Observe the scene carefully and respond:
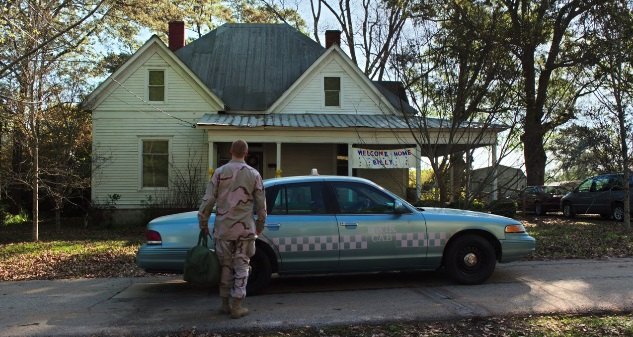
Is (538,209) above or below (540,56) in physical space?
below

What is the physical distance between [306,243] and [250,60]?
51.3 feet

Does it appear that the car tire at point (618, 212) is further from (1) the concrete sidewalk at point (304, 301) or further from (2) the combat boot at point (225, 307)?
(2) the combat boot at point (225, 307)

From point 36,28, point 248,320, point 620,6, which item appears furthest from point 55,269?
point 620,6

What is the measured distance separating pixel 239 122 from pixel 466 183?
797 cm

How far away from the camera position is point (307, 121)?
695 inches

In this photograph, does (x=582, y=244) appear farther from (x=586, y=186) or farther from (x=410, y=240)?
(x=586, y=186)

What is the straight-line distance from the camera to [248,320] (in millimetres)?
5703

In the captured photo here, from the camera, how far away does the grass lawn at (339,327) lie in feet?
17.5

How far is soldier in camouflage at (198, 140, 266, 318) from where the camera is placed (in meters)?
5.66

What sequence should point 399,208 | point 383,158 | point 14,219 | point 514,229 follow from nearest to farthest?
point 399,208 → point 514,229 → point 383,158 → point 14,219

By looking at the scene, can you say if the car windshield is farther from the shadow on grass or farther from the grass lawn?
the shadow on grass

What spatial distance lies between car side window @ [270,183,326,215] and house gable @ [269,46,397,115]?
12.6m

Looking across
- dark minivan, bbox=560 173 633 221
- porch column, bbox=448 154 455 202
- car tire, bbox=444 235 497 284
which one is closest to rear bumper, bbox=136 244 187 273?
car tire, bbox=444 235 497 284

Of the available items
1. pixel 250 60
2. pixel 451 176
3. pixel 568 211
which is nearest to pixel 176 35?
pixel 250 60
